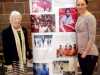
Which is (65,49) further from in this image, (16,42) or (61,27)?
(16,42)

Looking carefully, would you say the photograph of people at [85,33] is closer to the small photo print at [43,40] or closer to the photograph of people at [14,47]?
the small photo print at [43,40]

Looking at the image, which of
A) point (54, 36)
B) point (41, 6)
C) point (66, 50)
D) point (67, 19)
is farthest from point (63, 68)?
point (41, 6)

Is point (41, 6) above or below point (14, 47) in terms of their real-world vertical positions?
above

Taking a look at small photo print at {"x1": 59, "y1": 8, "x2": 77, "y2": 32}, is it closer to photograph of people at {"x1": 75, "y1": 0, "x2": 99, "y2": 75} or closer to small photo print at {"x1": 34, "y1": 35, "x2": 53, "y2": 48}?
small photo print at {"x1": 34, "y1": 35, "x2": 53, "y2": 48}

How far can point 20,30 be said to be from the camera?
4551 millimetres

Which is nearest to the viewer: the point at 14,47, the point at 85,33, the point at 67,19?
the point at 67,19

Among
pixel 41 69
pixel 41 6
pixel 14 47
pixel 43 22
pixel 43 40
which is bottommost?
pixel 41 69

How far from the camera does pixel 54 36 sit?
3941 millimetres

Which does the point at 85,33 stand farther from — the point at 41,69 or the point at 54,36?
the point at 41,69

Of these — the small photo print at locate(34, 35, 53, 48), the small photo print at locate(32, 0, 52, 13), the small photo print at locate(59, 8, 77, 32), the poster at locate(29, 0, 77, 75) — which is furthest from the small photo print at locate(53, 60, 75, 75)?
the small photo print at locate(32, 0, 52, 13)

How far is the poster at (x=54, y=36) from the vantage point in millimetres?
3900

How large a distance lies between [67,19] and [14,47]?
90 cm

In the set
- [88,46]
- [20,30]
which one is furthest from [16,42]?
[88,46]

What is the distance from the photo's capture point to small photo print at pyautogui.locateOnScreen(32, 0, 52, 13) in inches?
153
